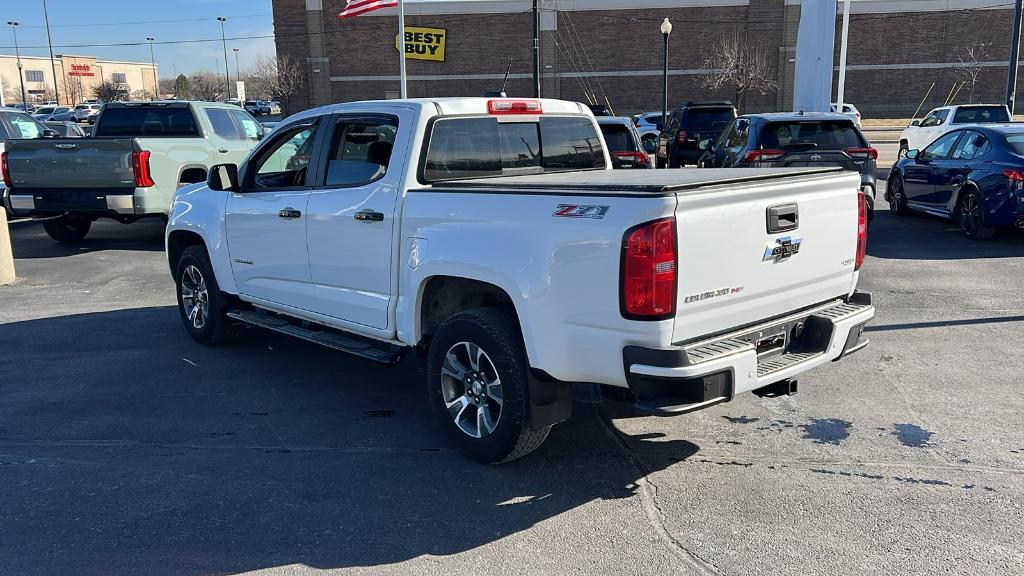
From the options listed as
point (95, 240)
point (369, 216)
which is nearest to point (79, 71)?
point (95, 240)

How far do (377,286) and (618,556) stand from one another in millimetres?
2411

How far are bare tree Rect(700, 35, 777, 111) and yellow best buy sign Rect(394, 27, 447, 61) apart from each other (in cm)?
1667

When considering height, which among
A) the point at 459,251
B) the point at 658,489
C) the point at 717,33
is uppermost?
the point at 717,33

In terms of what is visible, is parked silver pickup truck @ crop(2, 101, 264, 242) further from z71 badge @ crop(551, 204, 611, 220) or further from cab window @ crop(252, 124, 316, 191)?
z71 badge @ crop(551, 204, 611, 220)

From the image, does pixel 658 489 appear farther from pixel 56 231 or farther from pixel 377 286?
pixel 56 231

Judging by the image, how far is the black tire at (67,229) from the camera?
13.5m

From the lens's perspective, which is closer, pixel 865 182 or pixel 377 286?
pixel 377 286

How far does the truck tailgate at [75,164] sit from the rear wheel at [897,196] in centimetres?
1229

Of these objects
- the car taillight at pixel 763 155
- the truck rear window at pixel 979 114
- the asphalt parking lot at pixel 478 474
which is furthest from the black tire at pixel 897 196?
the truck rear window at pixel 979 114

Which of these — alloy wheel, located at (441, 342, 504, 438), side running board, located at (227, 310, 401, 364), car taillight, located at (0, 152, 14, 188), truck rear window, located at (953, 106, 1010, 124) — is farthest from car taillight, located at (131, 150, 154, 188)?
truck rear window, located at (953, 106, 1010, 124)

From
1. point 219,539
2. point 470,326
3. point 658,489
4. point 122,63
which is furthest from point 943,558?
point 122,63

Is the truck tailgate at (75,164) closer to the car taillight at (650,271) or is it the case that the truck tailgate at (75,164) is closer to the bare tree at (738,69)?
the car taillight at (650,271)

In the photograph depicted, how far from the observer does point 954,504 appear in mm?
4152

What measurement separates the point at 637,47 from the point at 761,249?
51705 millimetres
